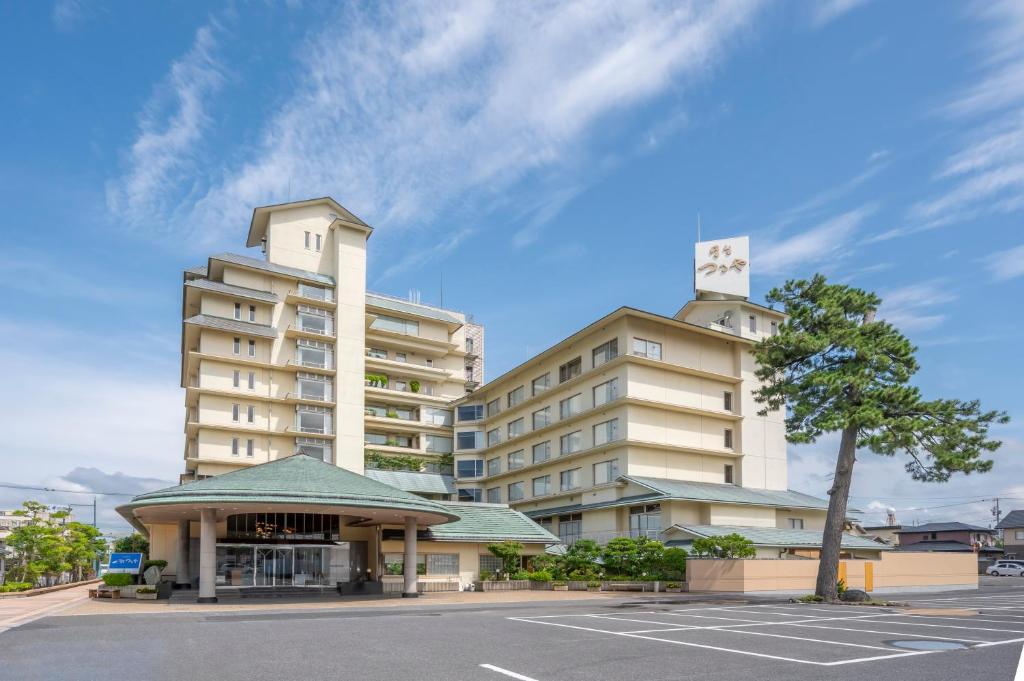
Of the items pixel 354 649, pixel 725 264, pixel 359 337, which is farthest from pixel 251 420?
pixel 354 649

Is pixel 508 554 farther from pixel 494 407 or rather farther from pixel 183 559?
pixel 494 407

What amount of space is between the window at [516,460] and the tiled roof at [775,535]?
71.4 ft

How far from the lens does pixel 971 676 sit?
12.9 metres

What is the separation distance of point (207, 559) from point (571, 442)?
102ft

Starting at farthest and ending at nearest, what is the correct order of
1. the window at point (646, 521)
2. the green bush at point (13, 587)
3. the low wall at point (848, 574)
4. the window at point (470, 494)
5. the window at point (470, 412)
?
the window at point (470, 412), the window at point (470, 494), the window at point (646, 521), the green bush at point (13, 587), the low wall at point (848, 574)

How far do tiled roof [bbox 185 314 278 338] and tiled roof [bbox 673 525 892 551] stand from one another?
34.3 meters

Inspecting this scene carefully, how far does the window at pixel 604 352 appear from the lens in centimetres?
5472

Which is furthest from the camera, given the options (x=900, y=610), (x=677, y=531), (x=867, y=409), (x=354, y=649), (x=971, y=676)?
(x=677, y=531)

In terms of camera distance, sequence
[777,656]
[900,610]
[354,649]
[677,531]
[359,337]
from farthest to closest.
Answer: [359,337]
[677,531]
[900,610]
[354,649]
[777,656]

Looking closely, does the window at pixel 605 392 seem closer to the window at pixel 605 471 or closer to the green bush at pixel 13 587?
the window at pixel 605 471

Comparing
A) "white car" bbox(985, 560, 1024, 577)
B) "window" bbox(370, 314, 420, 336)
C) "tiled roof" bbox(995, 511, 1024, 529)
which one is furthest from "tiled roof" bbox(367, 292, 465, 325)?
"tiled roof" bbox(995, 511, 1024, 529)

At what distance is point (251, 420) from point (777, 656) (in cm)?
5270

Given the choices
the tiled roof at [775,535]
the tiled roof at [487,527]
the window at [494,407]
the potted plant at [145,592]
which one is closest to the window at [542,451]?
the window at [494,407]

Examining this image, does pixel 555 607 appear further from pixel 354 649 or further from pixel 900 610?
pixel 354 649
